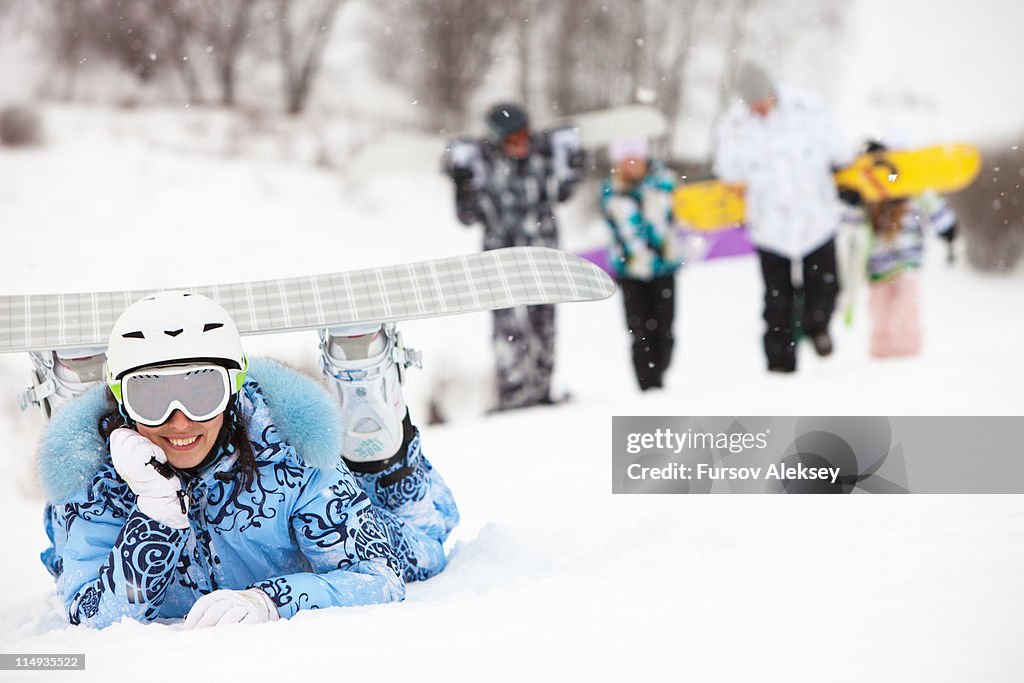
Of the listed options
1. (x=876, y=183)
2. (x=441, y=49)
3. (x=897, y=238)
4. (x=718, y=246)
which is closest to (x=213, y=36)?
(x=441, y=49)

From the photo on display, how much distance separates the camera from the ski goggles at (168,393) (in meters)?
1.18

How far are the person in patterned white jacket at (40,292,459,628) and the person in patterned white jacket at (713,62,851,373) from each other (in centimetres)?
224

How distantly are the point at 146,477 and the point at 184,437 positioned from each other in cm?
7

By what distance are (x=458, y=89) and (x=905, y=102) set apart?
2381 mm

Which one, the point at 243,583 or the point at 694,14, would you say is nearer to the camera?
the point at 243,583

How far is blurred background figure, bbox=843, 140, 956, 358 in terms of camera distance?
11.5 feet

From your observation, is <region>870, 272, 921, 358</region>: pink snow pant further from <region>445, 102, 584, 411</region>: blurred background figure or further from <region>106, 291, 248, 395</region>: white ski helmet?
<region>106, 291, 248, 395</region>: white ski helmet

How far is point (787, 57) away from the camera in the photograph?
5.68 metres

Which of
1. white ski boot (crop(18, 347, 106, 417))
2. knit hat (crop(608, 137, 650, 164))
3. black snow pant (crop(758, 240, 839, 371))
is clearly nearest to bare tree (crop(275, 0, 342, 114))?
knit hat (crop(608, 137, 650, 164))

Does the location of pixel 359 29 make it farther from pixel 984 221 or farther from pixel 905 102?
pixel 984 221

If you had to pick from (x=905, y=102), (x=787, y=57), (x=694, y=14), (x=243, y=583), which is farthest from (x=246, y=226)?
(x=243, y=583)

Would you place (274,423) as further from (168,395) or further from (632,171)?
(632,171)

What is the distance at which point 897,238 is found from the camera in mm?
3506

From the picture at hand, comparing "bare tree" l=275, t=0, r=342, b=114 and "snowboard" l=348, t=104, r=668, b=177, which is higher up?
"bare tree" l=275, t=0, r=342, b=114
